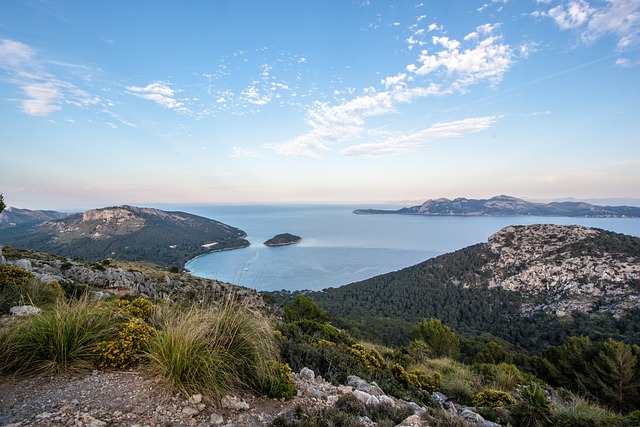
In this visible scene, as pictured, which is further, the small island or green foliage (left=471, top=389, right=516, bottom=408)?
the small island

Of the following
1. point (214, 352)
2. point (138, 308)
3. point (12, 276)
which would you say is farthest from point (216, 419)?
point (12, 276)

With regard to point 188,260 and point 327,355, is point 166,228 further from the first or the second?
point 327,355

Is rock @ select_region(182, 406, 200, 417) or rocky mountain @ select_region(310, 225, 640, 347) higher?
rock @ select_region(182, 406, 200, 417)

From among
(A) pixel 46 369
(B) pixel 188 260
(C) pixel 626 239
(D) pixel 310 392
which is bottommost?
(B) pixel 188 260

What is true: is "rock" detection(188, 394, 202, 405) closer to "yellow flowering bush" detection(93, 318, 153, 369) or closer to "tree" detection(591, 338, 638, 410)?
"yellow flowering bush" detection(93, 318, 153, 369)

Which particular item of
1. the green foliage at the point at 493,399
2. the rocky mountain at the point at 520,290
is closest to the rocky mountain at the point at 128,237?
the rocky mountain at the point at 520,290

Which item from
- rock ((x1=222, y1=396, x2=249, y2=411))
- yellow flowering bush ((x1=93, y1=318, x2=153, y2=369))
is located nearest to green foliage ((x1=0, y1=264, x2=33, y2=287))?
yellow flowering bush ((x1=93, y1=318, x2=153, y2=369))

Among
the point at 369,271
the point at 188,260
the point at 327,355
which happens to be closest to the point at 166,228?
the point at 188,260

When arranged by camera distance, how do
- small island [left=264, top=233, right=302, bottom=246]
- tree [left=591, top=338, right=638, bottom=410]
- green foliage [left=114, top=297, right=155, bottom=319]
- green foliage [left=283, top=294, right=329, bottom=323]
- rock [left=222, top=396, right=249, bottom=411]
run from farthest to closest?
small island [left=264, top=233, right=302, bottom=246]
green foliage [left=283, top=294, right=329, bottom=323]
tree [left=591, top=338, right=638, bottom=410]
green foliage [left=114, top=297, right=155, bottom=319]
rock [left=222, top=396, right=249, bottom=411]
